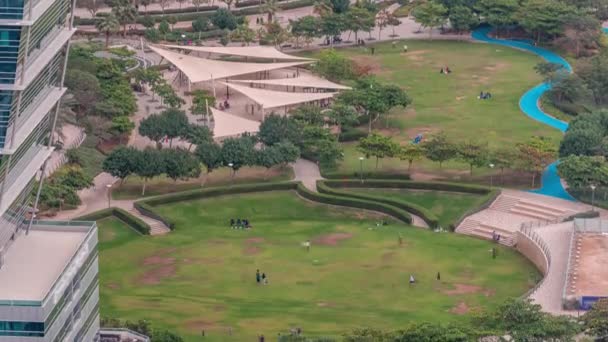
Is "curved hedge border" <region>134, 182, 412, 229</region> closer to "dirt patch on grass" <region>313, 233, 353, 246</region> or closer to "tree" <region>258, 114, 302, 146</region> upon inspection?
"dirt patch on grass" <region>313, 233, 353, 246</region>

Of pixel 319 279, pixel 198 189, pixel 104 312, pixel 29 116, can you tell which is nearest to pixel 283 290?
pixel 319 279

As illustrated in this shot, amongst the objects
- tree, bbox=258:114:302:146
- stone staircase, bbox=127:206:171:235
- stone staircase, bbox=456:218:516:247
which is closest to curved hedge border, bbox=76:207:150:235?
stone staircase, bbox=127:206:171:235

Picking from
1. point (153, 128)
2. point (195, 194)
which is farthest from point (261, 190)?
point (153, 128)

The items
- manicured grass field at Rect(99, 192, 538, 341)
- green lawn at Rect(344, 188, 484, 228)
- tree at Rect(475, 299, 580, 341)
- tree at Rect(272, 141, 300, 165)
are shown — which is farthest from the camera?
tree at Rect(272, 141, 300, 165)

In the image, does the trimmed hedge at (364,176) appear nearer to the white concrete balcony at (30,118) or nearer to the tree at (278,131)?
the tree at (278,131)

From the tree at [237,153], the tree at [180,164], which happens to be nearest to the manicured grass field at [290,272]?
the tree at [180,164]

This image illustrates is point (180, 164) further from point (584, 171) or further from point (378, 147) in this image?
point (584, 171)
